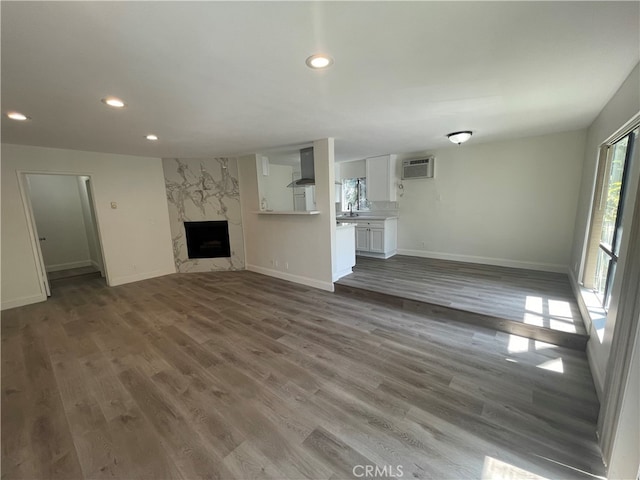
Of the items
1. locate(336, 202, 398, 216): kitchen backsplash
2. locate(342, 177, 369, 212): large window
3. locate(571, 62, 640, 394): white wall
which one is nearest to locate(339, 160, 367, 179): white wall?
locate(342, 177, 369, 212): large window

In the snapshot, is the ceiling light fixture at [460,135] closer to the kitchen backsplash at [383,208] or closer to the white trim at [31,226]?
the kitchen backsplash at [383,208]

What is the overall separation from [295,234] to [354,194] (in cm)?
281

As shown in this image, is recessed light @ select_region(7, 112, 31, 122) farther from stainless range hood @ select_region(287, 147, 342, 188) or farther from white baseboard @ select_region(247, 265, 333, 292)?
white baseboard @ select_region(247, 265, 333, 292)

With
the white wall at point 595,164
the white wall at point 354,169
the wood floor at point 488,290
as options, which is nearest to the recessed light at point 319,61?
the white wall at point 595,164

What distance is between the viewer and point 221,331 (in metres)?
3.11

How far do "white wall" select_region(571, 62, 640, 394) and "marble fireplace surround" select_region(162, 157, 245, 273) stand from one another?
572 centimetres

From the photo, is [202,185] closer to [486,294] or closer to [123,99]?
[123,99]

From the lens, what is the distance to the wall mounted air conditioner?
537 centimetres

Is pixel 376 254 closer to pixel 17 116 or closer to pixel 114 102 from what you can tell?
pixel 114 102

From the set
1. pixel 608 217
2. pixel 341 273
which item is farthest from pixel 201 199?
pixel 608 217

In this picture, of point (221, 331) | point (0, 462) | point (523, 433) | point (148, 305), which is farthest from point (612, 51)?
point (148, 305)

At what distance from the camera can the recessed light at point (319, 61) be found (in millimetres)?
1655

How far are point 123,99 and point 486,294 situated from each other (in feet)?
15.8

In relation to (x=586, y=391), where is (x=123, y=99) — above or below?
above
